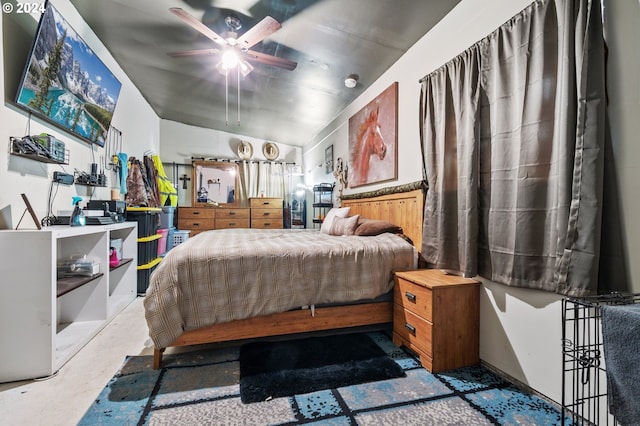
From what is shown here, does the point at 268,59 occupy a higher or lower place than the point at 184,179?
higher

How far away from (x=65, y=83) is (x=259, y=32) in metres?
1.59

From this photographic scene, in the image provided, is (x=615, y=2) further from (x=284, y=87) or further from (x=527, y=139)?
(x=284, y=87)

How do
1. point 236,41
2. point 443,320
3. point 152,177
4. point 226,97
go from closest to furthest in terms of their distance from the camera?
point 443,320 < point 236,41 < point 226,97 < point 152,177

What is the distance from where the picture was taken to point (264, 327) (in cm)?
192

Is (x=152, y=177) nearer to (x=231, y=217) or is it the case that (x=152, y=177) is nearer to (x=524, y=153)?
(x=231, y=217)

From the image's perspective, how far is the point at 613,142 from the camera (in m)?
1.18

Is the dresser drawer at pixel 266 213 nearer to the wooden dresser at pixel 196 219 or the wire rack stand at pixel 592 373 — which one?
the wooden dresser at pixel 196 219

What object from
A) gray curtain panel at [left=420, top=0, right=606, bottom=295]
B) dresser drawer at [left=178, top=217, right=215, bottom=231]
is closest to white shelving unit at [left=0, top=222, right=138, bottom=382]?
gray curtain panel at [left=420, top=0, right=606, bottom=295]

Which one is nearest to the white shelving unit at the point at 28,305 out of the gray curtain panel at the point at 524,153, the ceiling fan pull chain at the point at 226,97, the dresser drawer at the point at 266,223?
the ceiling fan pull chain at the point at 226,97

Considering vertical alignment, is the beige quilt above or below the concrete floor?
above

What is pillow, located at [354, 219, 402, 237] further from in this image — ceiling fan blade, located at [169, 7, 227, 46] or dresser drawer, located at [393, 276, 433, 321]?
ceiling fan blade, located at [169, 7, 227, 46]

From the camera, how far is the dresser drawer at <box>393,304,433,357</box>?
5.63 feet

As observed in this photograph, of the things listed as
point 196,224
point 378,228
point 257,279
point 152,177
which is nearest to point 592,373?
point 378,228

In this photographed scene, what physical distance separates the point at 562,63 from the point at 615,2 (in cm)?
25
